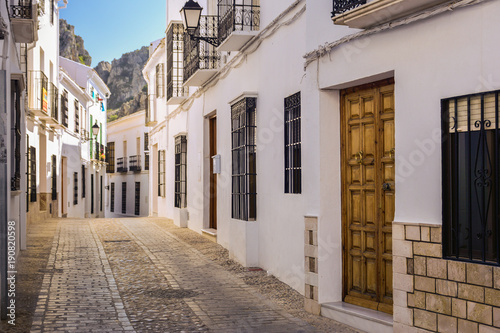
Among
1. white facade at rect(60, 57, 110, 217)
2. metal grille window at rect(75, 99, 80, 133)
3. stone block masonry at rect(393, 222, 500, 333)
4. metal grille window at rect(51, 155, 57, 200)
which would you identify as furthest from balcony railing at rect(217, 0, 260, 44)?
metal grille window at rect(75, 99, 80, 133)

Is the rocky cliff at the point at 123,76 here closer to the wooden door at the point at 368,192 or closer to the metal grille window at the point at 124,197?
the metal grille window at the point at 124,197

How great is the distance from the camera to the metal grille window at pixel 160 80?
22027 mm

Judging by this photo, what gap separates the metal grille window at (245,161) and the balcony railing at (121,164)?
2731cm

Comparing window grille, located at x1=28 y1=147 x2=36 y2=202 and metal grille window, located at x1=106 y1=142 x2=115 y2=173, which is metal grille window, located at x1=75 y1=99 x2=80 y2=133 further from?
metal grille window, located at x1=106 y1=142 x2=115 y2=173

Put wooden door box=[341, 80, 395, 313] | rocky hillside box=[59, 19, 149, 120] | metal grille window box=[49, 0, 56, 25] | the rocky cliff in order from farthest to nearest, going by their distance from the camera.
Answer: the rocky cliff → rocky hillside box=[59, 19, 149, 120] → metal grille window box=[49, 0, 56, 25] → wooden door box=[341, 80, 395, 313]

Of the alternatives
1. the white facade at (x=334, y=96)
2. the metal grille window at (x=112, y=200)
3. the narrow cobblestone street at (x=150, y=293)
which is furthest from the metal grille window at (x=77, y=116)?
the white facade at (x=334, y=96)

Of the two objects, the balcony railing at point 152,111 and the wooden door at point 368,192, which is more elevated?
the balcony railing at point 152,111

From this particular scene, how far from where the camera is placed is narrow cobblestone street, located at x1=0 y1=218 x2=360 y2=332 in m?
6.37

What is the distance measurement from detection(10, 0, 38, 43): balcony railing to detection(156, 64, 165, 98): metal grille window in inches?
422

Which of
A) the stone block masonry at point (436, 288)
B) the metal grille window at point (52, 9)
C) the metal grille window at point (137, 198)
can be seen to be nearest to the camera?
the stone block masonry at point (436, 288)

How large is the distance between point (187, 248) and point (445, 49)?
852 cm

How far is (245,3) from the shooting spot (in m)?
10.4

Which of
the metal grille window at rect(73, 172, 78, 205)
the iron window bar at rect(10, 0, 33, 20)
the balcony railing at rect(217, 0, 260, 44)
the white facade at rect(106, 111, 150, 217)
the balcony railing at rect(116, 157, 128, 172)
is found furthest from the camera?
the balcony railing at rect(116, 157, 128, 172)

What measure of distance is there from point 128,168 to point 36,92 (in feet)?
64.3
